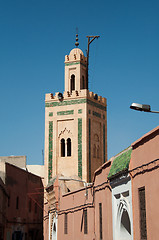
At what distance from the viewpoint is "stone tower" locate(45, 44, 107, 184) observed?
29.4m

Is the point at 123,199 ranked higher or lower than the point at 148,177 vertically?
lower

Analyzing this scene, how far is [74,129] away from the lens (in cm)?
2995

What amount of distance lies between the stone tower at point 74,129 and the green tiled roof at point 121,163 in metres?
14.5

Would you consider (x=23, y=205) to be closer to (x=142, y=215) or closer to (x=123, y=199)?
(x=123, y=199)

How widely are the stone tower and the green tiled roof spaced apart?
572 inches

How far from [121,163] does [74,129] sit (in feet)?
55.2

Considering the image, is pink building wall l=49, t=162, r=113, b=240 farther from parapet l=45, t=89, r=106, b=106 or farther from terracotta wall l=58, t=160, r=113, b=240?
parapet l=45, t=89, r=106, b=106

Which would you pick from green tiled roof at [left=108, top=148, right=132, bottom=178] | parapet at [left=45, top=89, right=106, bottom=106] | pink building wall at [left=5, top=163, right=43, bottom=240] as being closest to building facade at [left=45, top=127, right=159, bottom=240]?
green tiled roof at [left=108, top=148, right=132, bottom=178]

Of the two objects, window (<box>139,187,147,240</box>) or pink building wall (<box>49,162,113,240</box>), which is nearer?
window (<box>139,187,147,240</box>)

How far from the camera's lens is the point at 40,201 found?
34.2 meters

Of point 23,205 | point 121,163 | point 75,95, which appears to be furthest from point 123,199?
point 23,205

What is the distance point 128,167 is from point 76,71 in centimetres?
1978

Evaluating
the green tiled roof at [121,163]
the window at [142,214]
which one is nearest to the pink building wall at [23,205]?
the green tiled roof at [121,163]

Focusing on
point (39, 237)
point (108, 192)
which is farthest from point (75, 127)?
point (108, 192)
